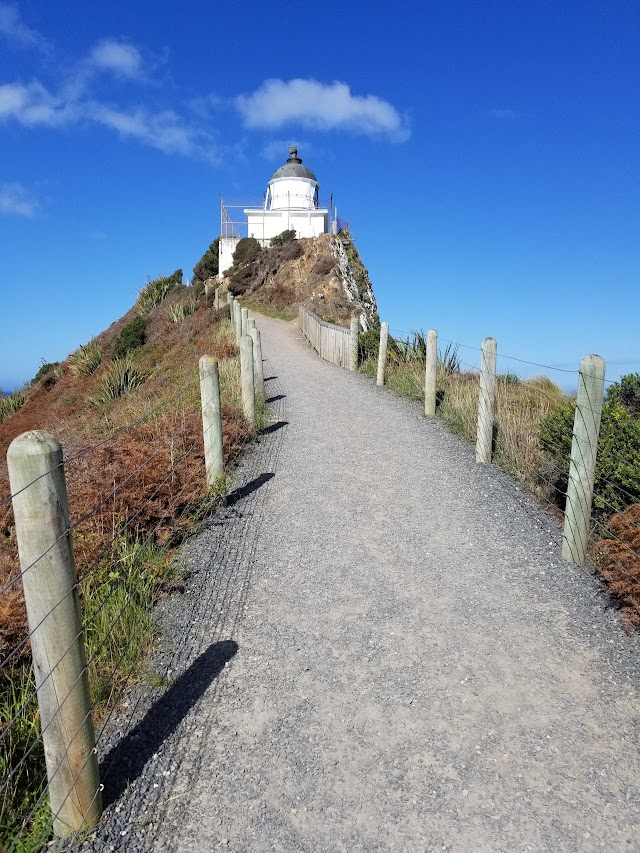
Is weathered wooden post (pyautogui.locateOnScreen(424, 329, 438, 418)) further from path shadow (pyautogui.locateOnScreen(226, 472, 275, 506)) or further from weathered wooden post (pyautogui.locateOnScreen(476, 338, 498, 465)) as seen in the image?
path shadow (pyautogui.locateOnScreen(226, 472, 275, 506))

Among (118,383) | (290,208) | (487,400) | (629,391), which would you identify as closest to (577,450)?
(487,400)

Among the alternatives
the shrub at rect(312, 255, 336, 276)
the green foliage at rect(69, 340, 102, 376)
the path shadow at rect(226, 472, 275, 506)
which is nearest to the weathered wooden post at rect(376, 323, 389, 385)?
the path shadow at rect(226, 472, 275, 506)

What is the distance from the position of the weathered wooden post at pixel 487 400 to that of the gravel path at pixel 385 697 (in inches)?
57.8

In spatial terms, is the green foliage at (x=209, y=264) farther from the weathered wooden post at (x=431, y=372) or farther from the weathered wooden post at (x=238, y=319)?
the weathered wooden post at (x=431, y=372)

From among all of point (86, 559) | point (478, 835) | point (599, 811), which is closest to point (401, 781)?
point (478, 835)

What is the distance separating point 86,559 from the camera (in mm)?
4965

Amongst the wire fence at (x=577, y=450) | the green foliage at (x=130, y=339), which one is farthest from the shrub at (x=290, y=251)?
the wire fence at (x=577, y=450)

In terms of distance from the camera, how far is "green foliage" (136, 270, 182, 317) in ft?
119

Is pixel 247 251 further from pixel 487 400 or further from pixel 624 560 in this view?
pixel 624 560

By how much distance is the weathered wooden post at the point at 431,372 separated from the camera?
10.5 metres

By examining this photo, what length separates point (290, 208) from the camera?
4809 cm

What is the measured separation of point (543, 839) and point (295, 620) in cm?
212

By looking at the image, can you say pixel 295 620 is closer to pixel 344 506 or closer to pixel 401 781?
pixel 401 781

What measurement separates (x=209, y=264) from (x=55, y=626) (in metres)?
45.9
